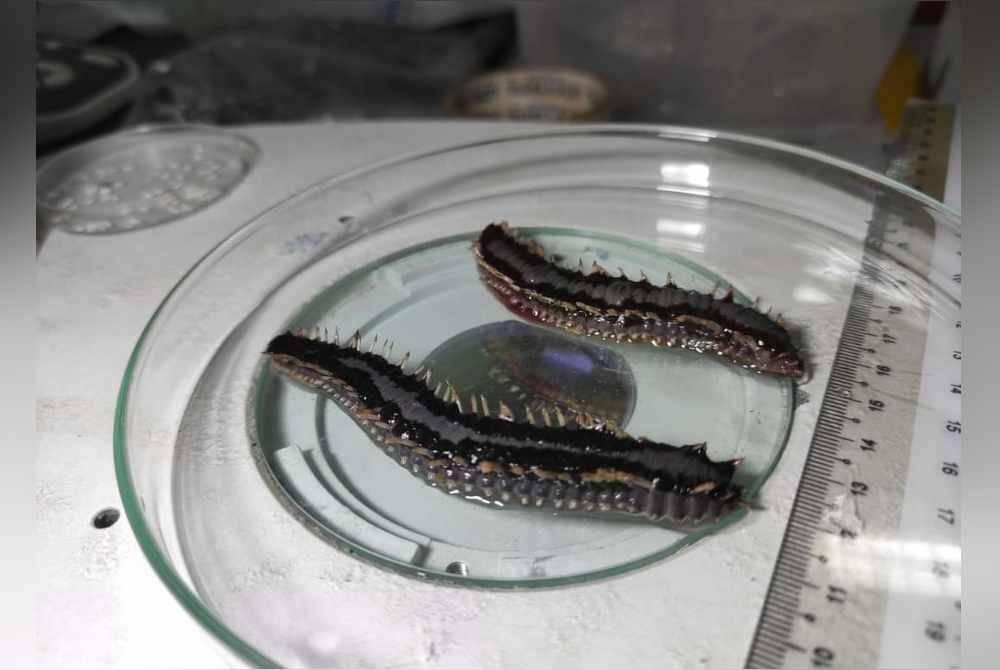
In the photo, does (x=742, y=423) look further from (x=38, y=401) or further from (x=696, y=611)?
(x=38, y=401)

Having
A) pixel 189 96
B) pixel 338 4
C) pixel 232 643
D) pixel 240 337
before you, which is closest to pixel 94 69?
pixel 189 96

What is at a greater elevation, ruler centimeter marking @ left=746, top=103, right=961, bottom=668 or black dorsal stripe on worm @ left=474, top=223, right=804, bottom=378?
black dorsal stripe on worm @ left=474, top=223, right=804, bottom=378

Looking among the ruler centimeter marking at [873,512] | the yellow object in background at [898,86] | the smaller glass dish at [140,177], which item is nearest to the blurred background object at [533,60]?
the yellow object in background at [898,86]

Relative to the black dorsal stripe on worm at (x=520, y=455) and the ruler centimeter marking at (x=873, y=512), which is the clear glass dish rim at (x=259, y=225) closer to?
the ruler centimeter marking at (x=873, y=512)

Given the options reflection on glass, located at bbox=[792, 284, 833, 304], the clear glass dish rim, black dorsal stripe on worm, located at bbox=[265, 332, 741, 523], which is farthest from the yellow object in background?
black dorsal stripe on worm, located at bbox=[265, 332, 741, 523]

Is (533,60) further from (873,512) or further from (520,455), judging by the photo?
(873,512)

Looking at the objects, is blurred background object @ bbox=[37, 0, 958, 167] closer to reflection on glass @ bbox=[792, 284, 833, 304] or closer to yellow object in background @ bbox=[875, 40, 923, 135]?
yellow object in background @ bbox=[875, 40, 923, 135]
